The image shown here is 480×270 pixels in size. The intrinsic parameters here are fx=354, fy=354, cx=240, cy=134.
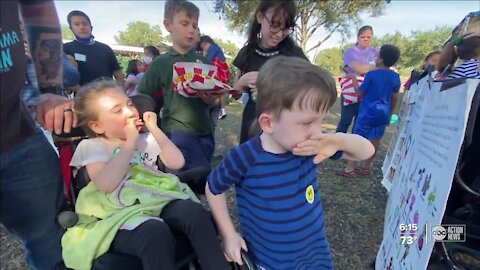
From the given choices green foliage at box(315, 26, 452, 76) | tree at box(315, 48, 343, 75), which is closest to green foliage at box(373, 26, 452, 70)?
green foliage at box(315, 26, 452, 76)

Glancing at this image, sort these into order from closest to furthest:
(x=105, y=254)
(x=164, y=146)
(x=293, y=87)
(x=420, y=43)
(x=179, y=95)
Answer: (x=293, y=87) < (x=105, y=254) < (x=164, y=146) < (x=179, y=95) < (x=420, y=43)

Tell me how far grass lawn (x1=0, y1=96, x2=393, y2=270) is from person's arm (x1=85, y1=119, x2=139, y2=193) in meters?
1.91

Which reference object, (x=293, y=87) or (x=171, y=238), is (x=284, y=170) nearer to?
(x=293, y=87)

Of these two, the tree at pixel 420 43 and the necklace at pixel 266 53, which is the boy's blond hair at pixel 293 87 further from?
A: the tree at pixel 420 43

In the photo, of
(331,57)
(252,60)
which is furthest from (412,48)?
(252,60)

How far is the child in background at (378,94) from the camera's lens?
4586 millimetres

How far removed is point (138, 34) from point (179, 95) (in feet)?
250

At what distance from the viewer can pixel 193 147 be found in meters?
2.58

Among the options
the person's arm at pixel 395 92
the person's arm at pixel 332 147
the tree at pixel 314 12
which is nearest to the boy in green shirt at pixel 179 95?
the person's arm at pixel 332 147

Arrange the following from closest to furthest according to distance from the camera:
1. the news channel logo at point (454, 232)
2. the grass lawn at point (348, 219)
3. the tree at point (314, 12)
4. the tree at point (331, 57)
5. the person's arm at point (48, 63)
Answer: the person's arm at point (48, 63) < the news channel logo at point (454, 232) < the grass lawn at point (348, 219) < the tree at point (314, 12) < the tree at point (331, 57)

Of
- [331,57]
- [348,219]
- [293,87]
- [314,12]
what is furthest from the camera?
[331,57]

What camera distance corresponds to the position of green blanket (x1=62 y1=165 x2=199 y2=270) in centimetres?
143

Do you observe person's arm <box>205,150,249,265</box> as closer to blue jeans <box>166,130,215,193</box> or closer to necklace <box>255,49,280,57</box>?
blue jeans <box>166,130,215,193</box>

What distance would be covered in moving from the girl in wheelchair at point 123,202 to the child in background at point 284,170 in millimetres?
145
